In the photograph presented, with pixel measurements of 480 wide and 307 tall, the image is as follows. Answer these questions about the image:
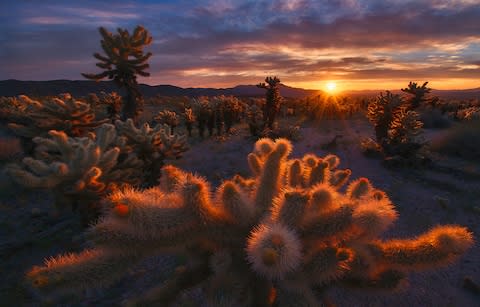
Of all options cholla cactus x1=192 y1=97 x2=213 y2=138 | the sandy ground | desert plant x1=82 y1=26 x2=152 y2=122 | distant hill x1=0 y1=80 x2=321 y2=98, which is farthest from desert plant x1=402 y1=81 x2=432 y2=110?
distant hill x1=0 y1=80 x2=321 y2=98

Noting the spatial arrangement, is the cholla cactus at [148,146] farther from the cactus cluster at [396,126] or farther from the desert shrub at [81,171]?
the cactus cluster at [396,126]

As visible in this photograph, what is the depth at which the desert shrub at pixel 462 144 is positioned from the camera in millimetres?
9086

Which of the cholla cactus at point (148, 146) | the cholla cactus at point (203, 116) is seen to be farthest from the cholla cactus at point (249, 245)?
the cholla cactus at point (203, 116)

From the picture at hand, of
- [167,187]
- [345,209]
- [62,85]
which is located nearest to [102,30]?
A: [167,187]

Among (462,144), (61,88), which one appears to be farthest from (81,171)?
(61,88)

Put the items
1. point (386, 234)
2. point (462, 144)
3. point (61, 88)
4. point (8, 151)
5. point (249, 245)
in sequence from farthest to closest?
1. point (61, 88)
2. point (462, 144)
3. point (8, 151)
4. point (386, 234)
5. point (249, 245)

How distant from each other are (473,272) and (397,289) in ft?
9.25

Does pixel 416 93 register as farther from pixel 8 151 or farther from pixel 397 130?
pixel 8 151

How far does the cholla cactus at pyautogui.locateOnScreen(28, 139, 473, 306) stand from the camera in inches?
65.4

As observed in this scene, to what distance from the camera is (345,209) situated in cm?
185

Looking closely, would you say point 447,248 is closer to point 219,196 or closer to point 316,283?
point 316,283

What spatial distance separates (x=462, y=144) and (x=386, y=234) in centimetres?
654

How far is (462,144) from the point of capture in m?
9.46

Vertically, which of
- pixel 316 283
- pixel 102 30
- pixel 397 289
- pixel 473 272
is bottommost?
pixel 473 272
